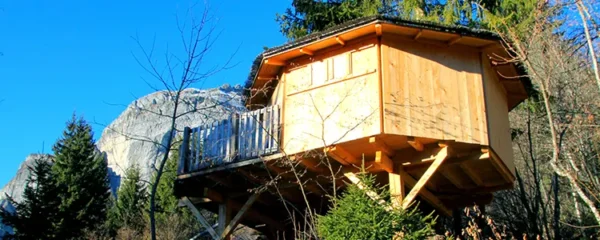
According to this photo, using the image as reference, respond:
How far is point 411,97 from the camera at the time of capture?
362 inches

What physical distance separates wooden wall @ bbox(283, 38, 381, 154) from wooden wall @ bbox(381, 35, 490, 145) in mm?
264

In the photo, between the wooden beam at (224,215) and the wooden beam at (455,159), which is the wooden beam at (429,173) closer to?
the wooden beam at (455,159)

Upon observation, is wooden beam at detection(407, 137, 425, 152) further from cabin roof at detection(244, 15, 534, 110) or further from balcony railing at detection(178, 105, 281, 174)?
balcony railing at detection(178, 105, 281, 174)

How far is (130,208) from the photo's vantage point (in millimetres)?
27547

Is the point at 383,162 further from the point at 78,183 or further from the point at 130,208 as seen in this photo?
the point at 130,208

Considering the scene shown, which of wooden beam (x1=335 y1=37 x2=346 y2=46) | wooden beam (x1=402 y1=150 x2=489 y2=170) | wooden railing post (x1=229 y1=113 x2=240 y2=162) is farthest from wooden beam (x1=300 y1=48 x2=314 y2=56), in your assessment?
wooden beam (x1=402 y1=150 x2=489 y2=170)

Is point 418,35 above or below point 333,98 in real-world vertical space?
above

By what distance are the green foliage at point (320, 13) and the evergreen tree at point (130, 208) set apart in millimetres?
12107

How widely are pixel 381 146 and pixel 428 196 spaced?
2112 mm

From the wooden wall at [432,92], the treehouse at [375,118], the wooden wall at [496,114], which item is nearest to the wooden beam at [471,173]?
the treehouse at [375,118]

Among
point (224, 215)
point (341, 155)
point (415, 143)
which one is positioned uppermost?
point (415, 143)

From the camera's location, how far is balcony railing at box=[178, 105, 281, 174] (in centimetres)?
1021

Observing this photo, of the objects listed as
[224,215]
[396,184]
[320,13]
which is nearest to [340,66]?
[396,184]

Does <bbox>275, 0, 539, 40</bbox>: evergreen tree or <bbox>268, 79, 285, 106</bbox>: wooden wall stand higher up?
<bbox>275, 0, 539, 40</bbox>: evergreen tree
